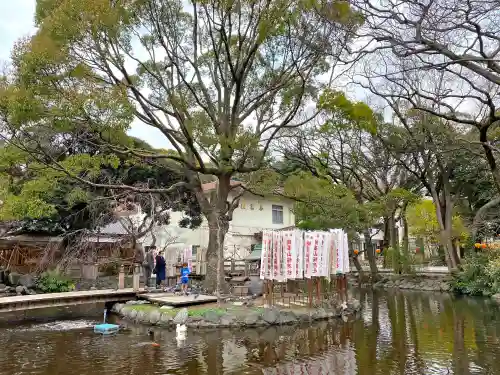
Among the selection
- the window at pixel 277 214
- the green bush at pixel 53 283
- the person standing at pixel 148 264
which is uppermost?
the window at pixel 277 214

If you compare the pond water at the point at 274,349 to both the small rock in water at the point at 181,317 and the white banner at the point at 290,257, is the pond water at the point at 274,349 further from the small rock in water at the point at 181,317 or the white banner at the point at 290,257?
the white banner at the point at 290,257

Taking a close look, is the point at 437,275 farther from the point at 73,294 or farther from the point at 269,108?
the point at 73,294

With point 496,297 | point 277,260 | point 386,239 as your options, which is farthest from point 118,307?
point 386,239

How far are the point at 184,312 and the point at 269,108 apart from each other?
30.3 ft

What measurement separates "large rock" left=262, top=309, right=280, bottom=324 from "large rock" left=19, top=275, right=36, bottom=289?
12.4m

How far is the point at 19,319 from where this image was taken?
15102 mm

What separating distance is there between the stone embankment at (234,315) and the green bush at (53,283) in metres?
6.12

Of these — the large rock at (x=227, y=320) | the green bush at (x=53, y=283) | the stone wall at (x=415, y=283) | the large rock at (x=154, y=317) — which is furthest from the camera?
the stone wall at (x=415, y=283)

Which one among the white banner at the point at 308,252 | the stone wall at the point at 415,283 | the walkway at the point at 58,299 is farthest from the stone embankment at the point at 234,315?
the stone wall at the point at 415,283

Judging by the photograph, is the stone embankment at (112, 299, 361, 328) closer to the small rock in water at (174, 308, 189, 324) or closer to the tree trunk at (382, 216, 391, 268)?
the small rock in water at (174, 308, 189, 324)

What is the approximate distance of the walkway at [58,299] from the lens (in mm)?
14026

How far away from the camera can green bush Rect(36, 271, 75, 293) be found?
19402 millimetres

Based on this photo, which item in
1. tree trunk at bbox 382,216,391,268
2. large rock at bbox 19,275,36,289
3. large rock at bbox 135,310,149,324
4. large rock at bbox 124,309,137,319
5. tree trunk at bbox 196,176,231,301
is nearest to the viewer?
large rock at bbox 135,310,149,324

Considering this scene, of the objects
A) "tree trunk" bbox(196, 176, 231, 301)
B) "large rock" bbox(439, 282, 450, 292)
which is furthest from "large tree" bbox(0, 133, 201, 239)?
"large rock" bbox(439, 282, 450, 292)
